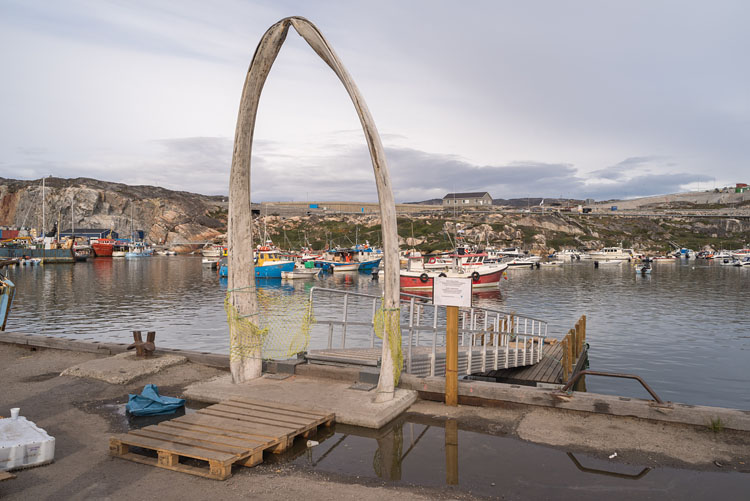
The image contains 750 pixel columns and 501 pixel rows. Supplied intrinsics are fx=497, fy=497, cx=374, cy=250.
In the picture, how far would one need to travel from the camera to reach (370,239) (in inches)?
5399

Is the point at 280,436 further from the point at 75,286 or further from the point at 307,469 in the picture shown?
the point at 75,286

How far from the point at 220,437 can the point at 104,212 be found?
6649 inches

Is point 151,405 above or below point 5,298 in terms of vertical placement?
below

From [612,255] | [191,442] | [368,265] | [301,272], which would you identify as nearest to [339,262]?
[368,265]

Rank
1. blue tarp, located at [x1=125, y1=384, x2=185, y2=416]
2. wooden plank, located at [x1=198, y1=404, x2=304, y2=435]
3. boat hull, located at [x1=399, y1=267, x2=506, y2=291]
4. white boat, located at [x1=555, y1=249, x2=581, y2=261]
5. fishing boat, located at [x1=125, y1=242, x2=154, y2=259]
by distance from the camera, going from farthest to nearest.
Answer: fishing boat, located at [x1=125, y1=242, x2=154, y2=259]
white boat, located at [x1=555, y1=249, x2=581, y2=261]
boat hull, located at [x1=399, y1=267, x2=506, y2=291]
blue tarp, located at [x1=125, y1=384, x2=185, y2=416]
wooden plank, located at [x1=198, y1=404, x2=304, y2=435]

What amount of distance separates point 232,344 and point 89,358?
5387 mm

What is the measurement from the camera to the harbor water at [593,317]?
20359mm

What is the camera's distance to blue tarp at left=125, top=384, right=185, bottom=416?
8719mm

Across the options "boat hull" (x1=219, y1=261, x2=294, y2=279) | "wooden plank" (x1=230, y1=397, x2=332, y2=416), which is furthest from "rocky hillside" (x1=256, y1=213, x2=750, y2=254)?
"wooden plank" (x1=230, y1=397, x2=332, y2=416)

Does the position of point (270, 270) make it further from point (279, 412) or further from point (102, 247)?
point (102, 247)

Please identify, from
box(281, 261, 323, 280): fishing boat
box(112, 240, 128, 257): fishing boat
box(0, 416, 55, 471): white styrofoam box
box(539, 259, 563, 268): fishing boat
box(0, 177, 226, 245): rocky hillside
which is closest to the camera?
box(0, 416, 55, 471): white styrofoam box

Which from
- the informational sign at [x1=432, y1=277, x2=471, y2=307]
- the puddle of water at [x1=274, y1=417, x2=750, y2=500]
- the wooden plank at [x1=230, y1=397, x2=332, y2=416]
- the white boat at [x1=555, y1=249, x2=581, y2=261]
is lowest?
the white boat at [x1=555, y1=249, x2=581, y2=261]

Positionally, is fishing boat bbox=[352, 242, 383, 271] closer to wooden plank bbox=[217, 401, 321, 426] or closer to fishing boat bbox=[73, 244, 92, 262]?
fishing boat bbox=[73, 244, 92, 262]

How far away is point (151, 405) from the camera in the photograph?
8836mm
